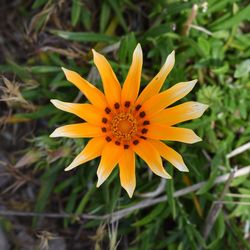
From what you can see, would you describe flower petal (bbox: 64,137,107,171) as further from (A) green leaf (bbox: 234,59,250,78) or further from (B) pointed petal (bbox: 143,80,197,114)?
(A) green leaf (bbox: 234,59,250,78)

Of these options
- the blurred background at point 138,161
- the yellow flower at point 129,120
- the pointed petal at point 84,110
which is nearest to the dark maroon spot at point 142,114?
the yellow flower at point 129,120

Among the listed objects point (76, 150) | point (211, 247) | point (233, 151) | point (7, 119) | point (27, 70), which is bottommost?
point (211, 247)

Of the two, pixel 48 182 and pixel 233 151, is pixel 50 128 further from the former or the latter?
pixel 233 151

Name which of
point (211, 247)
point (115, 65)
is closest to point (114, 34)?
point (115, 65)

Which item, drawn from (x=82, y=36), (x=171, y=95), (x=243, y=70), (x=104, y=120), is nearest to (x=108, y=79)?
(x=104, y=120)

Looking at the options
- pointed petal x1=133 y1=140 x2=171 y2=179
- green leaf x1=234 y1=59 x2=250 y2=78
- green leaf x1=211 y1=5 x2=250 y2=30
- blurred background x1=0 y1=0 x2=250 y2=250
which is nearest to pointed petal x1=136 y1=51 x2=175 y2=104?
pointed petal x1=133 y1=140 x2=171 y2=179

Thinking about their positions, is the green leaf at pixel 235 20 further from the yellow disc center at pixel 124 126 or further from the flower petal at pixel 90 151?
the flower petal at pixel 90 151

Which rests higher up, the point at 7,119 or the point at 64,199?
the point at 7,119
